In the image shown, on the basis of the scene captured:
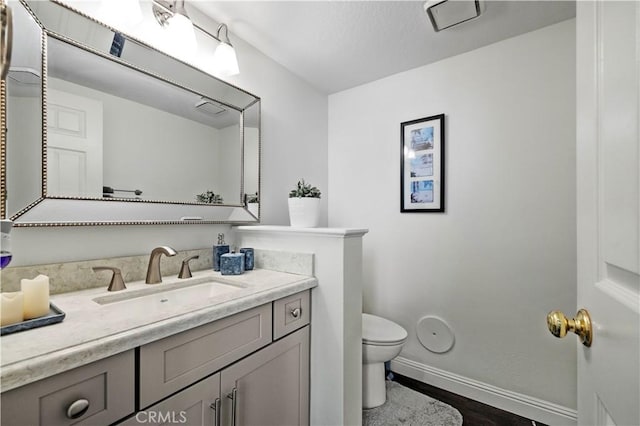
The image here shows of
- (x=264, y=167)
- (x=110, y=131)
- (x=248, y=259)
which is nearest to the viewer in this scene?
(x=110, y=131)

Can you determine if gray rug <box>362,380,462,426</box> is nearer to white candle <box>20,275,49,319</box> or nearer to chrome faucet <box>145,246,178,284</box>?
chrome faucet <box>145,246,178,284</box>

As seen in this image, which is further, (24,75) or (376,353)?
(376,353)

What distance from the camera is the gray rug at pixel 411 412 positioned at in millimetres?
1597

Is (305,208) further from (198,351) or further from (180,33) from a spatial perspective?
(180,33)

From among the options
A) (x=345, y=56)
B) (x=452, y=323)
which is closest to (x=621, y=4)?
(x=345, y=56)

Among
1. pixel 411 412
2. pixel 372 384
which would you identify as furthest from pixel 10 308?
pixel 411 412

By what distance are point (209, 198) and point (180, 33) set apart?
81 cm

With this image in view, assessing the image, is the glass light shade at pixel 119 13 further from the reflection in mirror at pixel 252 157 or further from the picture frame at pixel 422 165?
the picture frame at pixel 422 165

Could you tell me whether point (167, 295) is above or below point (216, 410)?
above

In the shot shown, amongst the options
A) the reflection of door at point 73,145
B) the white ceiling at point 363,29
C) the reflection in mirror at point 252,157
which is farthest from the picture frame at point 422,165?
the reflection of door at point 73,145

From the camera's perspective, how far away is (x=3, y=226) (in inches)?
25.1

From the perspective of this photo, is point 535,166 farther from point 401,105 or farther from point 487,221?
point 401,105

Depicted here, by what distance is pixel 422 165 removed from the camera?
2.04m

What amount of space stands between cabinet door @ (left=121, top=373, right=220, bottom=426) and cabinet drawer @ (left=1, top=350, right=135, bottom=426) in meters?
0.06
